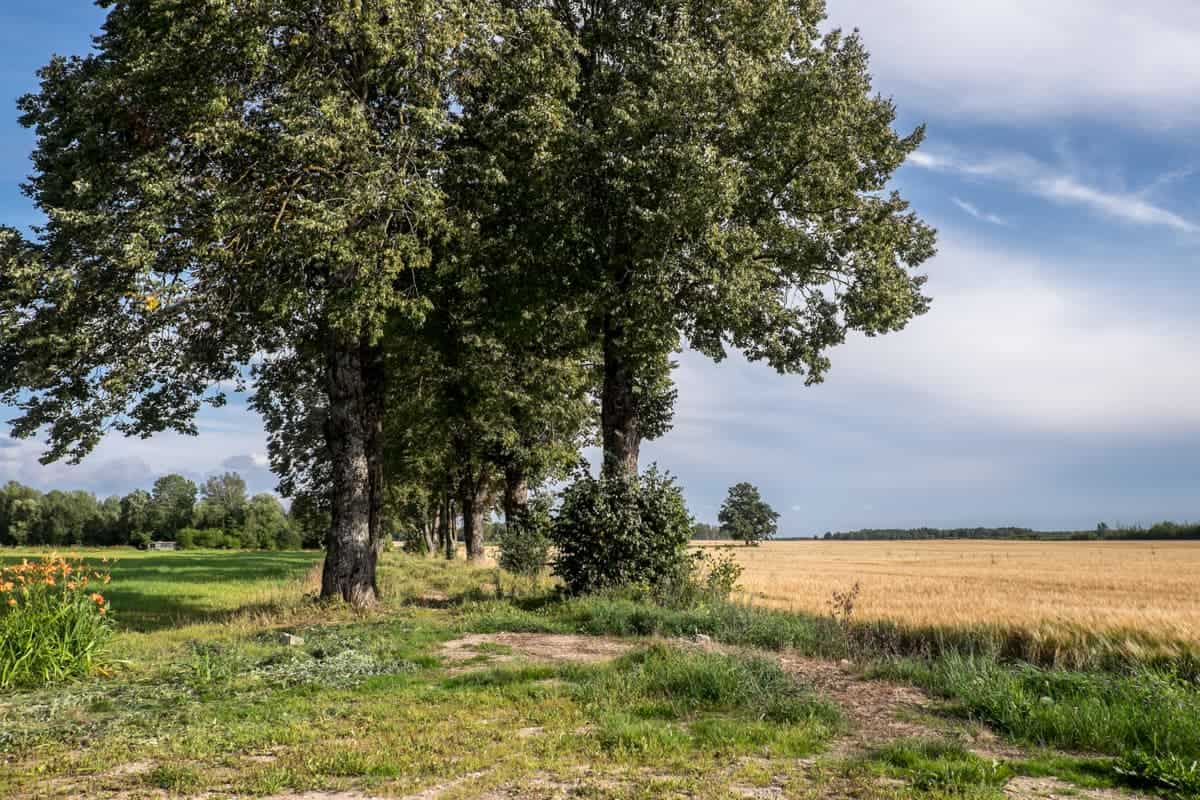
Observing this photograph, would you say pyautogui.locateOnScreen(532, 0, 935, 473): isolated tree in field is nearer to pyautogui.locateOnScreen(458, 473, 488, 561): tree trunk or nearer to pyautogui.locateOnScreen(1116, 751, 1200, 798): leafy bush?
pyautogui.locateOnScreen(1116, 751, 1200, 798): leafy bush

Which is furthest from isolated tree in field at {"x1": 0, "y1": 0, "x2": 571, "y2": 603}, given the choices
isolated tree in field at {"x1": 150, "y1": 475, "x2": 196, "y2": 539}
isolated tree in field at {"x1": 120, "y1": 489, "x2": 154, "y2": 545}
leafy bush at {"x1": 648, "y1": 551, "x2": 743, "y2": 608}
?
isolated tree in field at {"x1": 120, "y1": 489, "x2": 154, "y2": 545}

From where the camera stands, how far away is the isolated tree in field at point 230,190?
14906 mm

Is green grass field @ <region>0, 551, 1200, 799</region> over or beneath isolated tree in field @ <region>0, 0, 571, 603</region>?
beneath

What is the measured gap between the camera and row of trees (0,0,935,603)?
1527 centimetres

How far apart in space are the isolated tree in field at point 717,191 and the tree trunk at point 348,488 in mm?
5566

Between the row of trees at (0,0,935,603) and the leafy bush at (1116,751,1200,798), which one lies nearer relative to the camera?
the leafy bush at (1116,751,1200,798)

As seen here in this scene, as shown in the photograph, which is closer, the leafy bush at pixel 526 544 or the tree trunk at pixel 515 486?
the leafy bush at pixel 526 544

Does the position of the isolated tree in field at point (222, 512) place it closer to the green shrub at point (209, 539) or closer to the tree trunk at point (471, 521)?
the green shrub at point (209, 539)

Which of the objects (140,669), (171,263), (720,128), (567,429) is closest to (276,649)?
(140,669)

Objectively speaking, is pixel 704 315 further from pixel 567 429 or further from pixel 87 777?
pixel 567 429

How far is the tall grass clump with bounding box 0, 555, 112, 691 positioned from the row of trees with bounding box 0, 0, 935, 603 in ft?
16.0

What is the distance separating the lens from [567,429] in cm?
3659

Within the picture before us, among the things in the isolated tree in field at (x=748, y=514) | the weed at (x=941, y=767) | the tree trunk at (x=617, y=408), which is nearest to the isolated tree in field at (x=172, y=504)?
the isolated tree in field at (x=748, y=514)

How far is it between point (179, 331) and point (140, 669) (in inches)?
329
